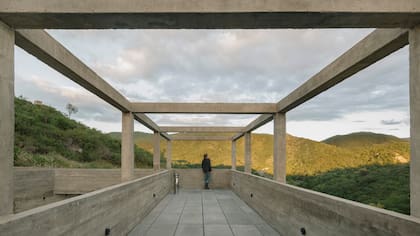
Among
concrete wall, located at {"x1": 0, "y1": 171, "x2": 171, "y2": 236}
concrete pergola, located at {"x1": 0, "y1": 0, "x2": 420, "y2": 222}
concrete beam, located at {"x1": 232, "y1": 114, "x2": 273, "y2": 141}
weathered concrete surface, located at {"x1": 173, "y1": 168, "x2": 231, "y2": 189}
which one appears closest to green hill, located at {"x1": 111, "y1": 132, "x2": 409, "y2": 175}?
weathered concrete surface, located at {"x1": 173, "y1": 168, "x2": 231, "y2": 189}

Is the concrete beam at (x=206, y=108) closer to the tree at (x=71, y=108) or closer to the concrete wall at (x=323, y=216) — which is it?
the concrete wall at (x=323, y=216)

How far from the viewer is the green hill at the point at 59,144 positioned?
19.6 meters

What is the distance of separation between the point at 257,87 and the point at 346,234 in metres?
6.34

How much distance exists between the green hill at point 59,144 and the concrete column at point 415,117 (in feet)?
57.6

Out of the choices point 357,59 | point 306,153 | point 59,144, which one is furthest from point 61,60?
point 306,153

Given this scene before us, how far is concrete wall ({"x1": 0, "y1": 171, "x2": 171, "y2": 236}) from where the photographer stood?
2.77 m

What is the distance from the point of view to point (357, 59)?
4113mm

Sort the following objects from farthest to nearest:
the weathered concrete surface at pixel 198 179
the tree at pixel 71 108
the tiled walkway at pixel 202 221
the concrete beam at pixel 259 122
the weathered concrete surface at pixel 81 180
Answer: the tree at pixel 71 108 → the weathered concrete surface at pixel 198 179 → the weathered concrete surface at pixel 81 180 → the concrete beam at pixel 259 122 → the tiled walkway at pixel 202 221

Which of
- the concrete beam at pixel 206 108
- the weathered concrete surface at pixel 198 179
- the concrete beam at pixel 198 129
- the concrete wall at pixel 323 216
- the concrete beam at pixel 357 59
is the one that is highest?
the concrete beam at pixel 357 59

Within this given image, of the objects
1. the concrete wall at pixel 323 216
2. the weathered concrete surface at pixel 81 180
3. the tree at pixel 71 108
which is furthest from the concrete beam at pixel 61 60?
the tree at pixel 71 108

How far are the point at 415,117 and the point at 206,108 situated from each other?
6578mm

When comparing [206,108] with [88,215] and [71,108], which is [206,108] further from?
[71,108]

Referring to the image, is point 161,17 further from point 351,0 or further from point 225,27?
point 351,0

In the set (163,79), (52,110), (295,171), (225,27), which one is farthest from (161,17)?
(52,110)
